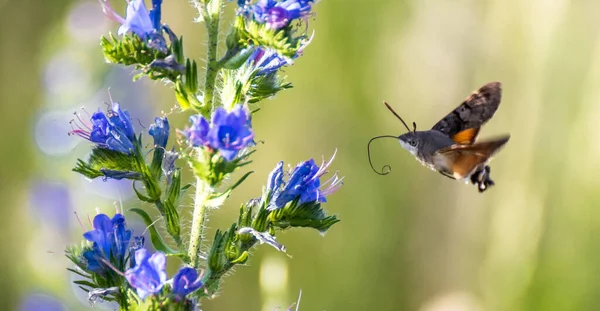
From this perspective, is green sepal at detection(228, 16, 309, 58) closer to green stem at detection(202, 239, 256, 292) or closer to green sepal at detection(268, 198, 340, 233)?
green sepal at detection(268, 198, 340, 233)

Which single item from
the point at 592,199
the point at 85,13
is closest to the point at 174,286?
the point at 592,199

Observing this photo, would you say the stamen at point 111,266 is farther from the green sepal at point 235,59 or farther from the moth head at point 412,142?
the moth head at point 412,142

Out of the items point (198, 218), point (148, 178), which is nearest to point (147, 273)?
point (198, 218)

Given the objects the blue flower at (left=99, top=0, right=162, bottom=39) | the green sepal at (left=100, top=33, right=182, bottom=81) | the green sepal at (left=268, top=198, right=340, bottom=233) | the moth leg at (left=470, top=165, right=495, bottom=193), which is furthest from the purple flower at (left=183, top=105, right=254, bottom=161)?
the moth leg at (left=470, top=165, right=495, bottom=193)

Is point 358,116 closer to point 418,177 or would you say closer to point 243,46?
point 418,177

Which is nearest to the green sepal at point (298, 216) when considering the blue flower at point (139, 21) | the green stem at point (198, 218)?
the green stem at point (198, 218)
